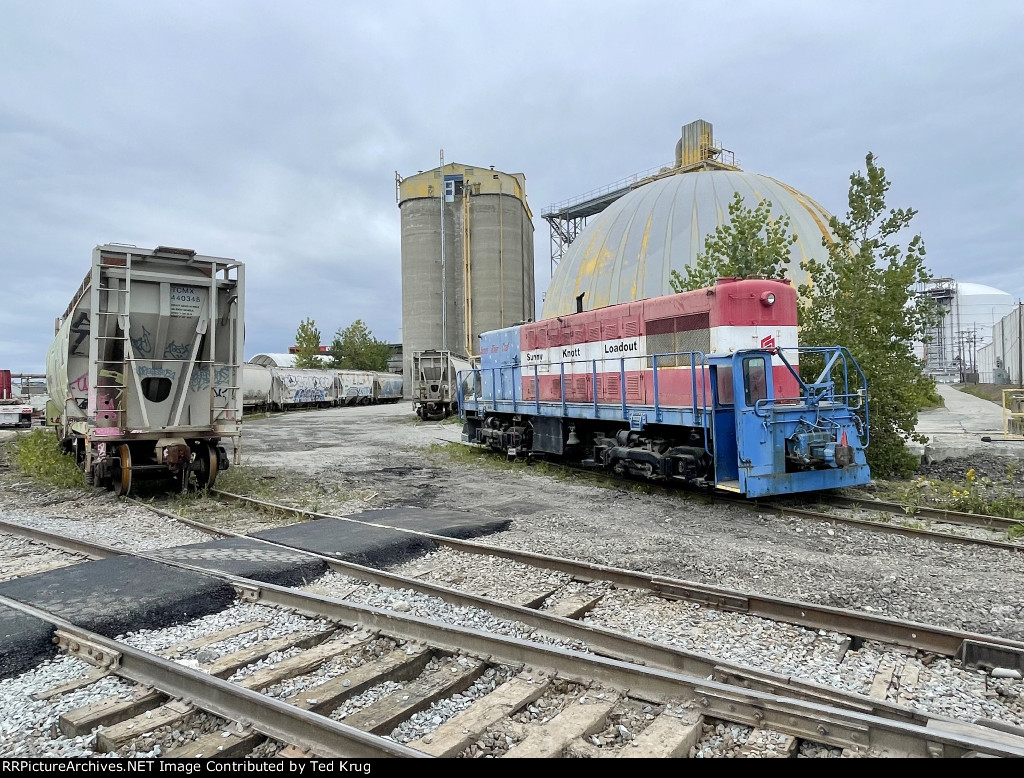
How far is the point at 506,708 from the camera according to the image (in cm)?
340

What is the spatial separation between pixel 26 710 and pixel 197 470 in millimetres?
8074

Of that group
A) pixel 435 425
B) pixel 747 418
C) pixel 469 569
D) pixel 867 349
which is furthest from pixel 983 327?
pixel 469 569

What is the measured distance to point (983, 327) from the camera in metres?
70.7

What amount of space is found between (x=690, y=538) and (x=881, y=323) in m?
7.26

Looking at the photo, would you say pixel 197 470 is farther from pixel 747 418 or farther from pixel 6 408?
pixel 6 408

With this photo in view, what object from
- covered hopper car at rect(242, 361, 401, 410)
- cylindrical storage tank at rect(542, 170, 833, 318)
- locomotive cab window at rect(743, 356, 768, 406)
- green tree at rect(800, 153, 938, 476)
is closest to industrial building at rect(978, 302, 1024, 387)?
cylindrical storage tank at rect(542, 170, 833, 318)

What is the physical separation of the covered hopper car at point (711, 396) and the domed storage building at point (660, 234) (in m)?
11.7

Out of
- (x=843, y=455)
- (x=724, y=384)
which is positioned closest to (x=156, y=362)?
(x=724, y=384)

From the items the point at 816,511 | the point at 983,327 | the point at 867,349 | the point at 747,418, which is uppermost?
the point at 983,327

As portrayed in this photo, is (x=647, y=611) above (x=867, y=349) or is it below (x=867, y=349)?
below

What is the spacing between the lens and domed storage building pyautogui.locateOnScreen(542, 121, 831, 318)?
963 inches

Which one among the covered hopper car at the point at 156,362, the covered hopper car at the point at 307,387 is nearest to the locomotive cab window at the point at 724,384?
the covered hopper car at the point at 156,362

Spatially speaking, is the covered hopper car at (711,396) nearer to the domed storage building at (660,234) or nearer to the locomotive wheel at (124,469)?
the locomotive wheel at (124,469)
